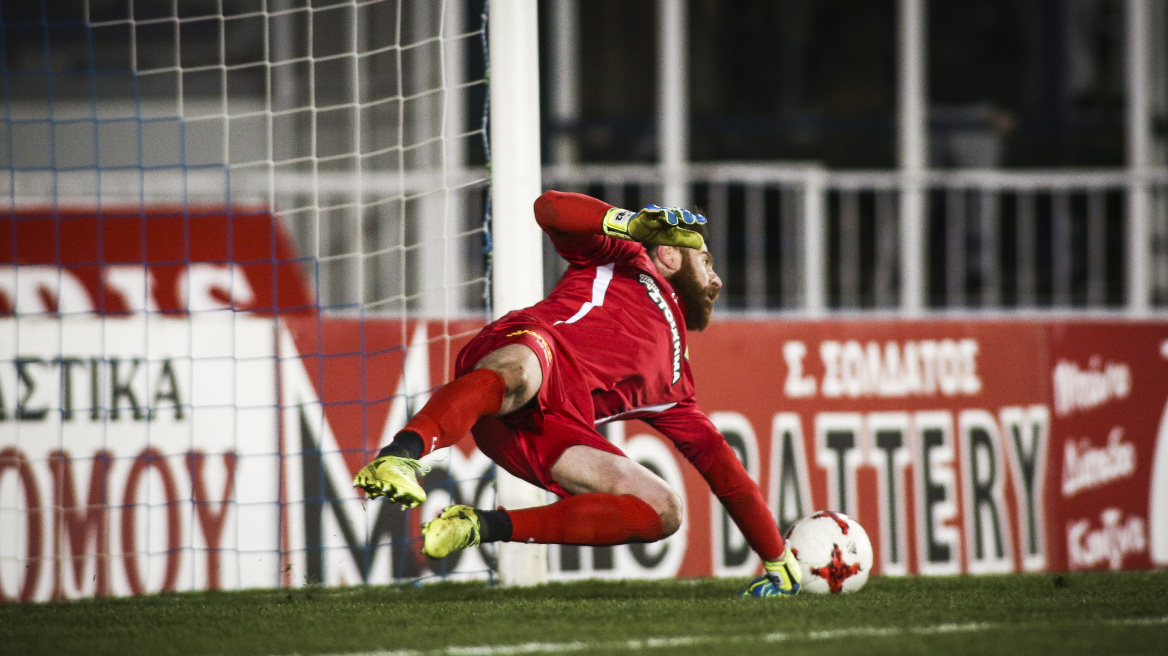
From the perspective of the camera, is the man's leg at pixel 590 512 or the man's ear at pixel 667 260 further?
the man's ear at pixel 667 260

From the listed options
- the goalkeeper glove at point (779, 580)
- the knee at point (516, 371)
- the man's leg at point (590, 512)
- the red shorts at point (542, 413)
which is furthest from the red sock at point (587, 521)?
the goalkeeper glove at point (779, 580)

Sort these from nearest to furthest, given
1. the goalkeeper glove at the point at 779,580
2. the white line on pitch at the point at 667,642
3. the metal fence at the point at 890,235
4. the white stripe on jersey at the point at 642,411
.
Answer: the white line on pitch at the point at 667,642, the white stripe on jersey at the point at 642,411, the goalkeeper glove at the point at 779,580, the metal fence at the point at 890,235

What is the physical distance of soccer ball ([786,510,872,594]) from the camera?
4164 millimetres

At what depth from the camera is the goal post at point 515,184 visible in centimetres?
455

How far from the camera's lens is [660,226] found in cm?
353

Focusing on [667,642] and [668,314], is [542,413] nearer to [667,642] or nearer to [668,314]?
[668,314]

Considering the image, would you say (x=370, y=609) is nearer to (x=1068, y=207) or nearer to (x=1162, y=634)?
(x=1162, y=634)

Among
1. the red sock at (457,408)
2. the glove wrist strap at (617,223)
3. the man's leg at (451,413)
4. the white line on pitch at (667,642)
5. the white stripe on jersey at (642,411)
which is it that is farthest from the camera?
the white stripe on jersey at (642,411)

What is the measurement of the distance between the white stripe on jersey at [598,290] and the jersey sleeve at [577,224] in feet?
0.10

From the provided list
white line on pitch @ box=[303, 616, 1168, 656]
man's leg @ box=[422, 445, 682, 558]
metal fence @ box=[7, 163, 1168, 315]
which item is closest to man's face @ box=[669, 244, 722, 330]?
man's leg @ box=[422, 445, 682, 558]

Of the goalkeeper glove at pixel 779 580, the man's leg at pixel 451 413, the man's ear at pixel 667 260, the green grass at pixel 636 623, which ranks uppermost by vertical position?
the man's ear at pixel 667 260

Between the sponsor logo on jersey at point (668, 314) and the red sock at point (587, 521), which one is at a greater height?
the sponsor logo on jersey at point (668, 314)

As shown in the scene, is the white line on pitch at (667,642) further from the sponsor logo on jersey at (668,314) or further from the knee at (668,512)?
the sponsor logo on jersey at (668,314)

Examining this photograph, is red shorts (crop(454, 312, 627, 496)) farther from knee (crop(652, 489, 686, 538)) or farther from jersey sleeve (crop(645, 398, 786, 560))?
jersey sleeve (crop(645, 398, 786, 560))
